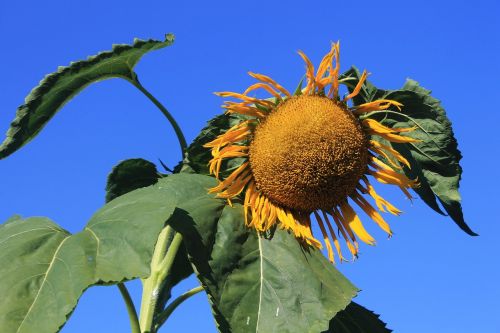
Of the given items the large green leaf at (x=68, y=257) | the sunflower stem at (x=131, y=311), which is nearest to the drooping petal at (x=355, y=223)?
the large green leaf at (x=68, y=257)

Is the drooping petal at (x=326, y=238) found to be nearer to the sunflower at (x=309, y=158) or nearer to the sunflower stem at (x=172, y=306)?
the sunflower at (x=309, y=158)

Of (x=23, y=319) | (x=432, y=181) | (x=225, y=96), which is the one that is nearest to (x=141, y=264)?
(x=23, y=319)

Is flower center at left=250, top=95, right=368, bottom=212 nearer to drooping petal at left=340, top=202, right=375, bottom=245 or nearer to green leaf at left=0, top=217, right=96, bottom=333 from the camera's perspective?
drooping petal at left=340, top=202, right=375, bottom=245

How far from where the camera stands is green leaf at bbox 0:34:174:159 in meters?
3.84

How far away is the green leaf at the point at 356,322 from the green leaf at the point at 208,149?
0.99m

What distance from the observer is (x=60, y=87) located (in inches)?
154

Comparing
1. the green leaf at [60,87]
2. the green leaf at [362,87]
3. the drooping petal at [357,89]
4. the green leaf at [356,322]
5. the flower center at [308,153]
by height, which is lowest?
the green leaf at [356,322]

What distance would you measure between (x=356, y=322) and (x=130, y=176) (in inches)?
54.9

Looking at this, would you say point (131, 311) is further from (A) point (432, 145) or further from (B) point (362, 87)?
(A) point (432, 145)

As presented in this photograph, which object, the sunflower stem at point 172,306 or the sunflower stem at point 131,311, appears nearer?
the sunflower stem at point 131,311

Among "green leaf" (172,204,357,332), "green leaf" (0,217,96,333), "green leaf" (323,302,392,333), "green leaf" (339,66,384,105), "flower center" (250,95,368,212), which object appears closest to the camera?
"green leaf" (0,217,96,333)

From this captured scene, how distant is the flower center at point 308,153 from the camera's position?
3635 millimetres

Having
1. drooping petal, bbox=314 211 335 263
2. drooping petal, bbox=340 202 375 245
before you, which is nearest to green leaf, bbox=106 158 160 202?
drooping petal, bbox=314 211 335 263

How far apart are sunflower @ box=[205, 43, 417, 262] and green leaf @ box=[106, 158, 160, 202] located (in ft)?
1.70
